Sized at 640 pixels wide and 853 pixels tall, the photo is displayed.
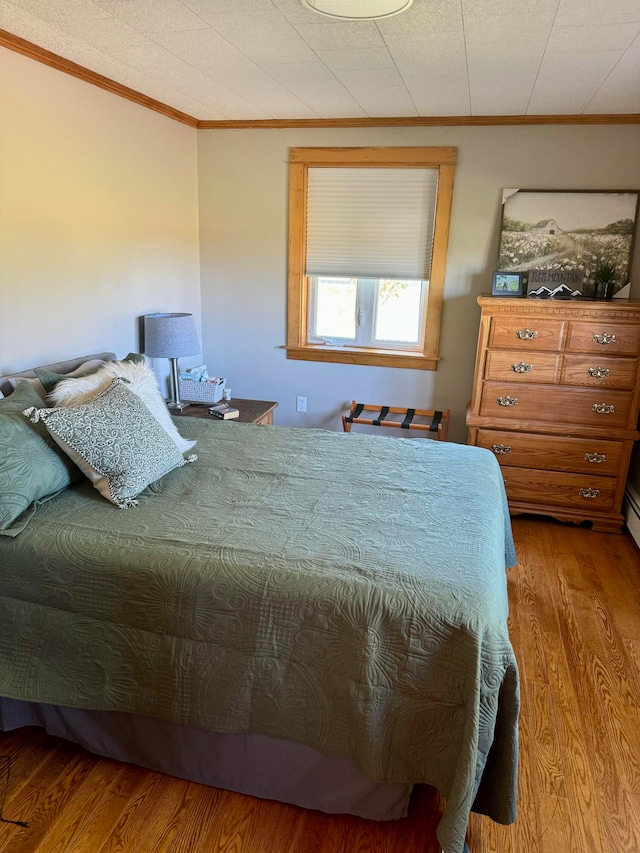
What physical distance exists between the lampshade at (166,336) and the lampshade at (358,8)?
5.81 ft

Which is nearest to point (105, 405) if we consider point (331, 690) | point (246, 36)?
point (331, 690)

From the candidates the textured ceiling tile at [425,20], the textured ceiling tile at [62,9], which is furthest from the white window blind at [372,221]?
the textured ceiling tile at [62,9]

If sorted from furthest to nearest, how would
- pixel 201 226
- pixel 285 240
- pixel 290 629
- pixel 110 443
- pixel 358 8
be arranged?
pixel 201 226, pixel 285 240, pixel 110 443, pixel 358 8, pixel 290 629

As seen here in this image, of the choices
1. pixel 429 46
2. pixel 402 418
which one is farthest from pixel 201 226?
pixel 429 46

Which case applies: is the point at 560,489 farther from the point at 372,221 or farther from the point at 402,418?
the point at 372,221

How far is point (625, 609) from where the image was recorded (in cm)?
271

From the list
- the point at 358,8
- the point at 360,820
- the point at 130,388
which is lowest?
the point at 360,820

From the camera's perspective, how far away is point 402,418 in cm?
402

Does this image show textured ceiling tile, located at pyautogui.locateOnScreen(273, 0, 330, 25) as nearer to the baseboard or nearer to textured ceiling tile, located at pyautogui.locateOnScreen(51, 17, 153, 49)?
textured ceiling tile, located at pyautogui.locateOnScreen(51, 17, 153, 49)

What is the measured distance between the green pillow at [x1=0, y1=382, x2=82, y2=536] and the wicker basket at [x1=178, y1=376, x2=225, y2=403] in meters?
1.55

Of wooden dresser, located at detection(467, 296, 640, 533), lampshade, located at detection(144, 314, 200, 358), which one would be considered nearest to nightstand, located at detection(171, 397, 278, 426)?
lampshade, located at detection(144, 314, 200, 358)

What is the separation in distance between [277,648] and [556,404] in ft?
8.06

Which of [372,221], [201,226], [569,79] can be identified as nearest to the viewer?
[569,79]

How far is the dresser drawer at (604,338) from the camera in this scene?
3.17m
